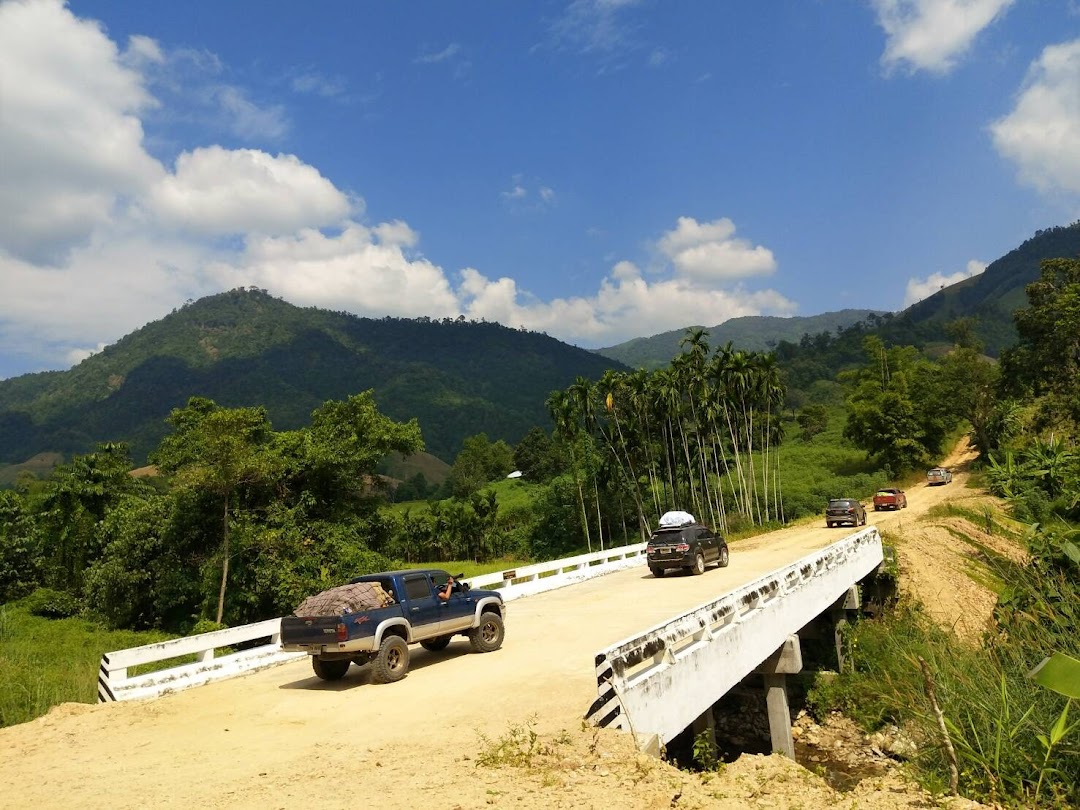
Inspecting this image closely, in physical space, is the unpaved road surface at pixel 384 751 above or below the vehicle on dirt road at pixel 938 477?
above

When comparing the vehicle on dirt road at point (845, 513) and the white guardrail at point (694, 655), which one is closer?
the white guardrail at point (694, 655)

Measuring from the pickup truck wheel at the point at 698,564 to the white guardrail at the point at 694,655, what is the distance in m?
5.76

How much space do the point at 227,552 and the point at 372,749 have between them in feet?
71.0

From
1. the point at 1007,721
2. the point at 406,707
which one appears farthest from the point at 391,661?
the point at 1007,721

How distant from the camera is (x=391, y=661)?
36.6 feet

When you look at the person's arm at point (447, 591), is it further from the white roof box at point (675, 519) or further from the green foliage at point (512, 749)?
the white roof box at point (675, 519)

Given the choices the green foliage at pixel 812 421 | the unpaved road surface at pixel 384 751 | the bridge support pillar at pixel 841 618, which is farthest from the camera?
the green foliage at pixel 812 421

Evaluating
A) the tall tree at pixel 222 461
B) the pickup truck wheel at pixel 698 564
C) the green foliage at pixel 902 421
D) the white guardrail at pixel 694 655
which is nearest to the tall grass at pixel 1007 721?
the white guardrail at pixel 694 655

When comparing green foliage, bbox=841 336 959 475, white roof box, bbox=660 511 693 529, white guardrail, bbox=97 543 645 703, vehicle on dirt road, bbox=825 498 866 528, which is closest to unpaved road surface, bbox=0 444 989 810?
white guardrail, bbox=97 543 645 703

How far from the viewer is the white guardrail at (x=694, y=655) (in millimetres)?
7777

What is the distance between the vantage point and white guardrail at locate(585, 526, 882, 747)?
7777mm

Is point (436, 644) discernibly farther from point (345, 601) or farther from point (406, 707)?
point (406, 707)

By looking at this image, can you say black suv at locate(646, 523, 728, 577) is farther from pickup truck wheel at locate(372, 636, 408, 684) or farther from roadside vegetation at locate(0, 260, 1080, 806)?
pickup truck wheel at locate(372, 636, 408, 684)

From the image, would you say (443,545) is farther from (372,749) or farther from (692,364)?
(372,749)
